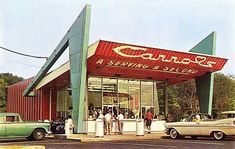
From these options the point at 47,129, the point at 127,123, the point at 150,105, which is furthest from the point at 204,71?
the point at 47,129

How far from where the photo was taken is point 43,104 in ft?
95.5

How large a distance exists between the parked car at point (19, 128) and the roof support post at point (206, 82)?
40.6 ft

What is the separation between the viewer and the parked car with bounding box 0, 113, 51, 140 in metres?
19.0

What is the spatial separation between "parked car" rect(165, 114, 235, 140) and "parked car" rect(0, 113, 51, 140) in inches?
259

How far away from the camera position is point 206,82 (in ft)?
90.5

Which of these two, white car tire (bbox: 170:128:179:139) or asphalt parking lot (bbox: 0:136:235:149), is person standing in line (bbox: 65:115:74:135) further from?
white car tire (bbox: 170:128:179:139)

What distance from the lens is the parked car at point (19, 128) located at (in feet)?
62.3

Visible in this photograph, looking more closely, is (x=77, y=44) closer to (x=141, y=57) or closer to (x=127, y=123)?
(x=141, y=57)

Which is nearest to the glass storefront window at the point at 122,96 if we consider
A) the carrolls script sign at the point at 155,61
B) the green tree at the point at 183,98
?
the carrolls script sign at the point at 155,61

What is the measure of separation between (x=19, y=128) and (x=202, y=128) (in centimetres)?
893

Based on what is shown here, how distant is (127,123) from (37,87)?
786cm

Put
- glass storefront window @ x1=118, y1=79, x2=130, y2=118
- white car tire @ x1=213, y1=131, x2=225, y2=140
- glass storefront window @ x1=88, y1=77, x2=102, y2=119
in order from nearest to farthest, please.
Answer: white car tire @ x1=213, y1=131, x2=225, y2=140
glass storefront window @ x1=88, y1=77, x2=102, y2=119
glass storefront window @ x1=118, y1=79, x2=130, y2=118

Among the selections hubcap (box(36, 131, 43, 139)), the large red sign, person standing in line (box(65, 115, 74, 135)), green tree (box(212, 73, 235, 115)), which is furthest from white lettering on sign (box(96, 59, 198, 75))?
green tree (box(212, 73, 235, 115))

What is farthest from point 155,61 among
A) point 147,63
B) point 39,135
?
point 39,135
